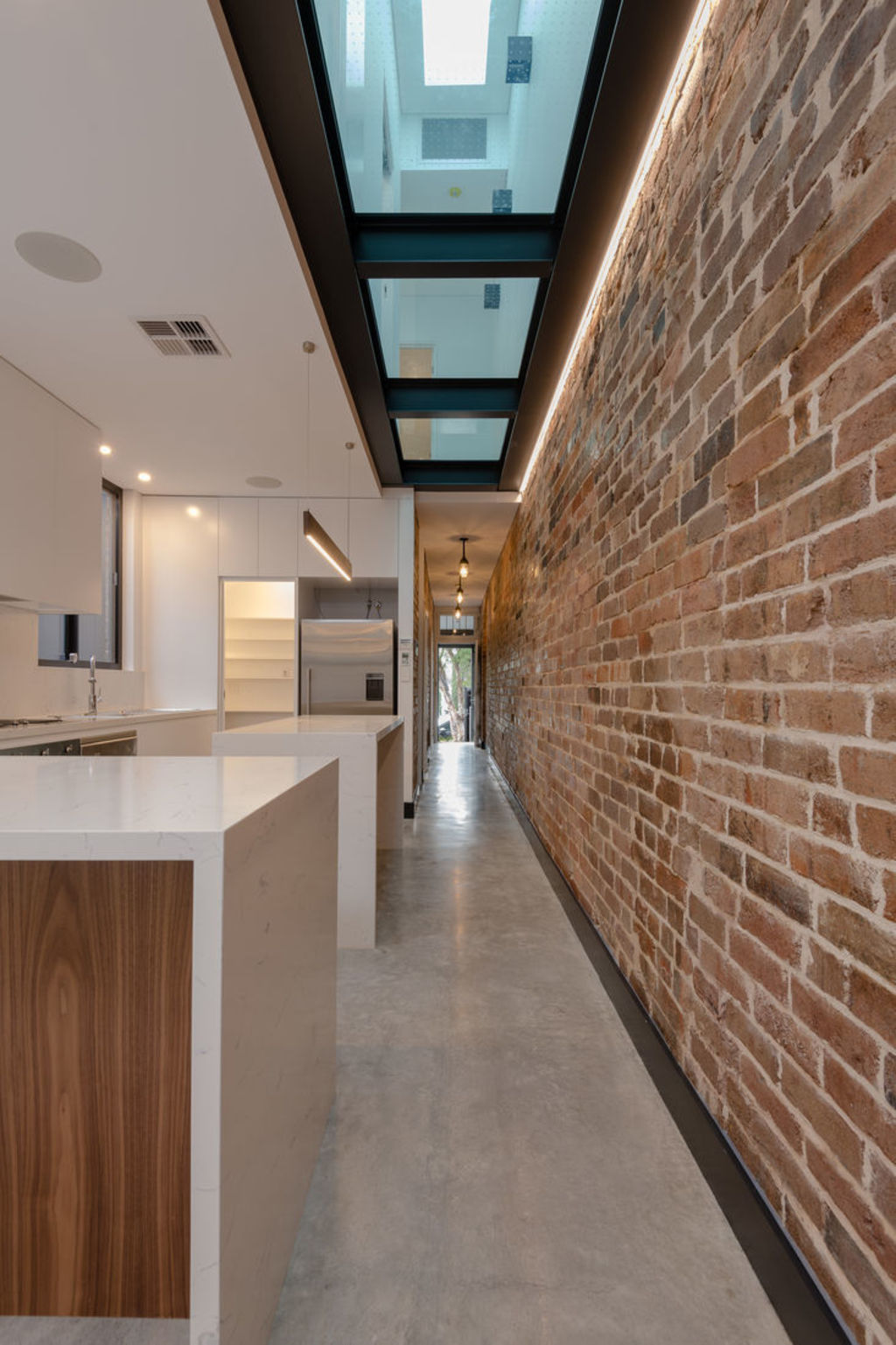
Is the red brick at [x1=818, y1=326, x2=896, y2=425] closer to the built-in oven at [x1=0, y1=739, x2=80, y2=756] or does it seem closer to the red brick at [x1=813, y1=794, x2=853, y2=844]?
the red brick at [x1=813, y1=794, x2=853, y2=844]

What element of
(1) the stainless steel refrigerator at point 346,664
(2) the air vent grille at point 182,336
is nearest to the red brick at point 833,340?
(2) the air vent grille at point 182,336

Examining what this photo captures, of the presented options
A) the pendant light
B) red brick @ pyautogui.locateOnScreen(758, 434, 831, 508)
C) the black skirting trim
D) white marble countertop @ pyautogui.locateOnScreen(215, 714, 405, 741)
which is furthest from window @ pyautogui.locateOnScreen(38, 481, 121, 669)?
red brick @ pyautogui.locateOnScreen(758, 434, 831, 508)

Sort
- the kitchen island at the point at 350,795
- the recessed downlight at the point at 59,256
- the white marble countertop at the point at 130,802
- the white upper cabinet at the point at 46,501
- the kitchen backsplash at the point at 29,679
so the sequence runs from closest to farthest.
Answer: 1. the white marble countertop at the point at 130,802
2. the recessed downlight at the point at 59,256
3. the kitchen island at the point at 350,795
4. the white upper cabinet at the point at 46,501
5. the kitchen backsplash at the point at 29,679

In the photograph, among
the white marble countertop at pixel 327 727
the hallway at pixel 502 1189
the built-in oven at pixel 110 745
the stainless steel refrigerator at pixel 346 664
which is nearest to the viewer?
the hallway at pixel 502 1189

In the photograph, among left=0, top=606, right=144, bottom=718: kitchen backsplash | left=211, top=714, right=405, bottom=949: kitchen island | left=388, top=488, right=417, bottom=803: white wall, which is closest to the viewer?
left=211, top=714, right=405, bottom=949: kitchen island

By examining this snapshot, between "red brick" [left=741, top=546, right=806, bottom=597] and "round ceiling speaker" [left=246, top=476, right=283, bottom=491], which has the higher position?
"round ceiling speaker" [left=246, top=476, right=283, bottom=491]

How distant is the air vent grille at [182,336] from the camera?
10.0 ft

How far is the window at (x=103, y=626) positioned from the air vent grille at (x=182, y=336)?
2167 mm

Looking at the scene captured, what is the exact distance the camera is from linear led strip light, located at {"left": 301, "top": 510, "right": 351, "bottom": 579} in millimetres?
3283

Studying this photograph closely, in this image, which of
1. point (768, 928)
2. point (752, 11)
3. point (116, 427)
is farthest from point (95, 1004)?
point (116, 427)

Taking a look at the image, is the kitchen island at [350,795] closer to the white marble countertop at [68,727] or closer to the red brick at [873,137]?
the white marble countertop at [68,727]

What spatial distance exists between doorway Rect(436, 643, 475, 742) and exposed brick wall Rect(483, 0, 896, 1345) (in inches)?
525

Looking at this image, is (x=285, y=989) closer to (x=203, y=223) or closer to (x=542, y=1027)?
(x=542, y=1027)

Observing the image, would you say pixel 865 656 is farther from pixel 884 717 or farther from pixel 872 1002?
pixel 872 1002
